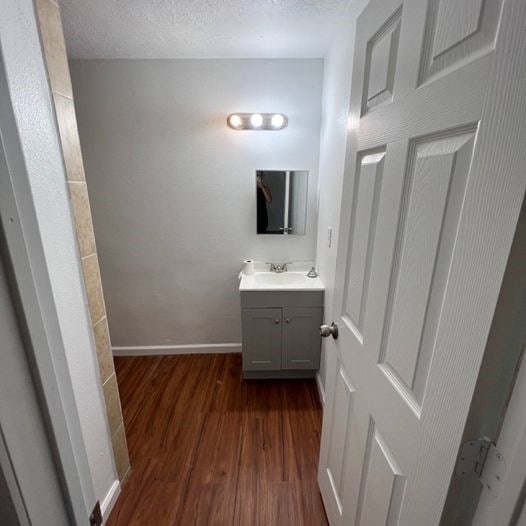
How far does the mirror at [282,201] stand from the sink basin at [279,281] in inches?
13.4

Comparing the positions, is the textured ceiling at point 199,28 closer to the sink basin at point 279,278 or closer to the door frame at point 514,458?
the sink basin at point 279,278

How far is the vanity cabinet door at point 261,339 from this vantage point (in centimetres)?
191

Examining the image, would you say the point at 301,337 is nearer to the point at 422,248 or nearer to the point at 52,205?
the point at 422,248

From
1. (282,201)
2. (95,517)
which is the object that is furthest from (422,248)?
(282,201)

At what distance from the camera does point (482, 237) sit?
41cm

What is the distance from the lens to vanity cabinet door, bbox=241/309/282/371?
1911 millimetres

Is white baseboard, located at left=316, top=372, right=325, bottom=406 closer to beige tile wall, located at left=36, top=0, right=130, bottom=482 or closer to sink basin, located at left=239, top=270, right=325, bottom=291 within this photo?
sink basin, located at left=239, top=270, right=325, bottom=291

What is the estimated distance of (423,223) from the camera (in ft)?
1.82

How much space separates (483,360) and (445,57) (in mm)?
533

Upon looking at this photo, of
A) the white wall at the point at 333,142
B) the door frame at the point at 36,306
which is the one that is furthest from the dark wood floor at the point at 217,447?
the door frame at the point at 36,306

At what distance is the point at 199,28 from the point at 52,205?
4.26 ft

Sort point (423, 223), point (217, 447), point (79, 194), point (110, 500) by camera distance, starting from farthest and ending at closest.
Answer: point (217, 447) < point (110, 500) < point (79, 194) < point (423, 223)

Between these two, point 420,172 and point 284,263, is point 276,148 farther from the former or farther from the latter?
point 420,172

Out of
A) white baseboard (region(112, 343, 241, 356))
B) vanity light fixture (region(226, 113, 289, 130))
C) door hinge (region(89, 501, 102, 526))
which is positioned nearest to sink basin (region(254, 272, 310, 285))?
white baseboard (region(112, 343, 241, 356))
